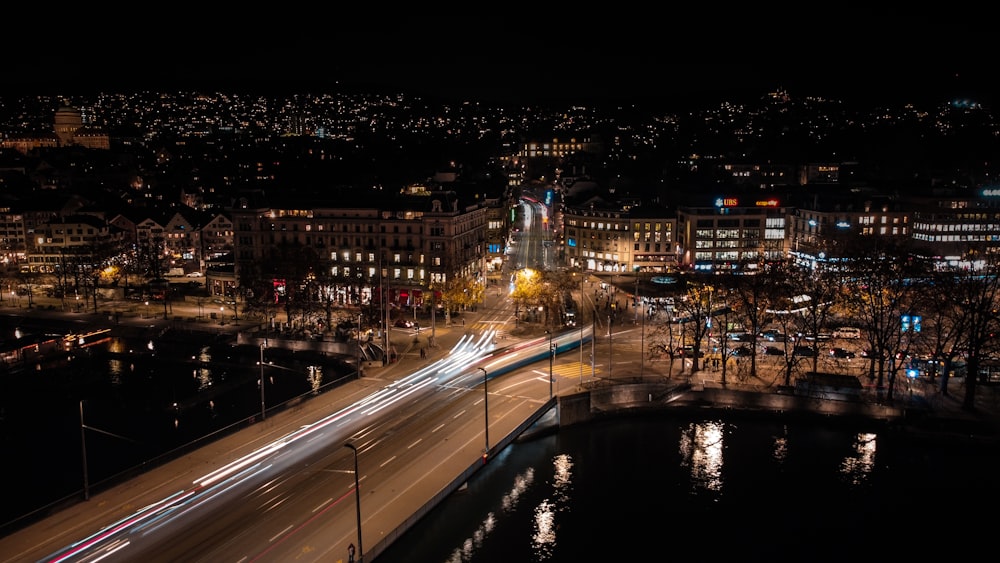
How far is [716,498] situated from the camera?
101 feet

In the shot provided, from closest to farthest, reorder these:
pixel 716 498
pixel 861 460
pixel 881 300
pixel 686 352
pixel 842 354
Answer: pixel 716 498 < pixel 861 460 < pixel 881 300 < pixel 686 352 < pixel 842 354

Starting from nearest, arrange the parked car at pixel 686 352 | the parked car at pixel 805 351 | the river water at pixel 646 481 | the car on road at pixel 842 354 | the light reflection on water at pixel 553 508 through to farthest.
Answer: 1. the light reflection on water at pixel 553 508
2. the river water at pixel 646 481
3. the parked car at pixel 686 352
4. the parked car at pixel 805 351
5. the car on road at pixel 842 354

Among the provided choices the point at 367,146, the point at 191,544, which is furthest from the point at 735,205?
the point at 367,146

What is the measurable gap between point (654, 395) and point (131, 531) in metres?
26.2

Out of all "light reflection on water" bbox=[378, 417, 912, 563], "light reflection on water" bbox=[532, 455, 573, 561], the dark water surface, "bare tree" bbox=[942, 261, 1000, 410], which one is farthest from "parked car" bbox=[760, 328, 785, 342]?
the dark water surface

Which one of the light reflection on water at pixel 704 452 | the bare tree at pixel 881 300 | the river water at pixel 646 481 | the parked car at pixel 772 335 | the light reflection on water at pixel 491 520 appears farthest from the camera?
the parked car at pixel 772 335

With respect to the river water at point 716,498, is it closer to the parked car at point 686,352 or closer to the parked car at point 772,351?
the parked car at point 686,352

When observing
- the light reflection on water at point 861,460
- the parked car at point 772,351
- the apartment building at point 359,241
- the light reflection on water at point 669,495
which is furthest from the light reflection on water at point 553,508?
the apartment building at point 359,241

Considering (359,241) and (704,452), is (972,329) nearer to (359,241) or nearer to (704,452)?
(704,452)

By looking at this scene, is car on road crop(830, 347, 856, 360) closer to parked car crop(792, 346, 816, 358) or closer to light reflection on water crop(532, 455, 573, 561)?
parked car crop(792, 346, 816, 358)

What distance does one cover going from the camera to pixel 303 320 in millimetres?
54500

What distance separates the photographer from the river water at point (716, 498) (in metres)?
27.0

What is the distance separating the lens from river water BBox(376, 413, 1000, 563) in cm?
2702

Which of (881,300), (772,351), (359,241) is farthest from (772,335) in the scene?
(359,241)
